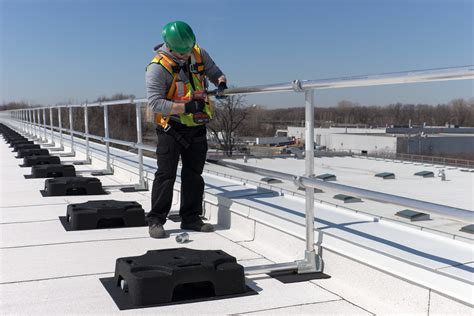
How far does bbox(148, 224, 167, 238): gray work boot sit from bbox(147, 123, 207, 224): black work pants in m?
0.04

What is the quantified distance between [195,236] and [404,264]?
1863mm

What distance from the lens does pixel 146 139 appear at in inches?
232

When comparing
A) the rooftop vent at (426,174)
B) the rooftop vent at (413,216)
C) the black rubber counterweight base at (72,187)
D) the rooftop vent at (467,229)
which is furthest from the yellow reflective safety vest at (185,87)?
the rooftop vent at (426,174)

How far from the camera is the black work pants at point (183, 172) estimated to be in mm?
3959

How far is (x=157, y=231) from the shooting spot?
3.87m

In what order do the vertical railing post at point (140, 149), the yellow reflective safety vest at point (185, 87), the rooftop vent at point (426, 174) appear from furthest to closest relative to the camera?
the rooftop vent at point (426, 174), the vertical railing post at point (140, 149), the yellow reflective safety vest at point (185, 87)

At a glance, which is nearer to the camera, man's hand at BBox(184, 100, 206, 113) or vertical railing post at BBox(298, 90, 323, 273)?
vertical railing post at BBox(298, 90, 323, 273)

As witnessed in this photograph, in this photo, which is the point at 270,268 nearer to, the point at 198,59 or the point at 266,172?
the point at 266,172

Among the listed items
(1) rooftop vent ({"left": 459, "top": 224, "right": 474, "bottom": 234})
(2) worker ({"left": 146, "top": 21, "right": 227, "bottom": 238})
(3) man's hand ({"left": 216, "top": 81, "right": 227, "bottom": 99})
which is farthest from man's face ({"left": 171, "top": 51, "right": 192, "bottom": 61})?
(1) rooftop vent ({"left": 459, "top": 224, "right": 474, "bottom": 234})

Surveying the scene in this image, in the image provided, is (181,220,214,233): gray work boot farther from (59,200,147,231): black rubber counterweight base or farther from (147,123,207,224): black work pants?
(59,200,147,231): black rubber counterweight base

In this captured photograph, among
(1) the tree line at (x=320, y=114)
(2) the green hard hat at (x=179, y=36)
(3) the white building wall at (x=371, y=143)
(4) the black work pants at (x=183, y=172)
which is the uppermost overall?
(2) the green hard hat at (x=179, y=36)

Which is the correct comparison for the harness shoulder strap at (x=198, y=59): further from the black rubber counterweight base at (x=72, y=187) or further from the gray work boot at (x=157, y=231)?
the black rubber counterweight base at (x=72, y=187)

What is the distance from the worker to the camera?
3.71m

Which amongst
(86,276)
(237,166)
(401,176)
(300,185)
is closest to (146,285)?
(86,276)
